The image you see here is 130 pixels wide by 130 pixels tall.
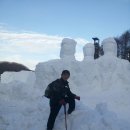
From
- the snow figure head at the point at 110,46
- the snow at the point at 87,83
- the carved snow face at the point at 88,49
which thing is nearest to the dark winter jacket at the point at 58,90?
the snow at the point at 87,83

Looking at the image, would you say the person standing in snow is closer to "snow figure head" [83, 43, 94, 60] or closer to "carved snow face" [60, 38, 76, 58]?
"carved snow face" [60, 38, 76, 58]

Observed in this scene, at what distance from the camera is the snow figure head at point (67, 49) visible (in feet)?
60.3

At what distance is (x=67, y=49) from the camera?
60.3 ft

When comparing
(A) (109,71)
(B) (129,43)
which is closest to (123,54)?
(B) (129,43)

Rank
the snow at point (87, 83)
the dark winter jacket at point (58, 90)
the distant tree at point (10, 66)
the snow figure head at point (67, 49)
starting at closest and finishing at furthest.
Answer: the dark winter jacket at point (58, 90) → the snow at point (87, 83) → the snow figure head at point (67, 49) → the distant tree at point (10, 66)

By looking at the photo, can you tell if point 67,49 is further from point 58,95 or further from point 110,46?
point 58,95

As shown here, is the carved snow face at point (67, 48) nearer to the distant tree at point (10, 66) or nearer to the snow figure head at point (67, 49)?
the snow figure head at point (67, 49)

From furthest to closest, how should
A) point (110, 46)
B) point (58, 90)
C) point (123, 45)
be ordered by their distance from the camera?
point (123, 45) → point (110, 46) → point (58, 90)

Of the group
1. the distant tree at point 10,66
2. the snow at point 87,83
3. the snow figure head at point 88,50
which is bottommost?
the distant tree at point 10,66

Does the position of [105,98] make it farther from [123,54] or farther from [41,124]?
[123,54]

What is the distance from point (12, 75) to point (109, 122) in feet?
105

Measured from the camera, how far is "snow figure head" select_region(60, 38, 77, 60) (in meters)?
18.4

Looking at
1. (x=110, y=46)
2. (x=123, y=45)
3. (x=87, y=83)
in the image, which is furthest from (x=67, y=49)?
(x=123, y=45)

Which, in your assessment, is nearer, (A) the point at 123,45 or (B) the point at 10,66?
(A) the point at 123,45
